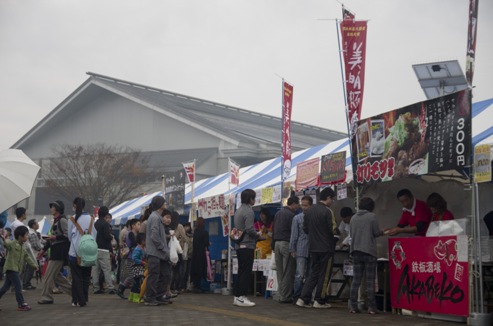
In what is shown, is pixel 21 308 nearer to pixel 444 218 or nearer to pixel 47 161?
pixel 444 218

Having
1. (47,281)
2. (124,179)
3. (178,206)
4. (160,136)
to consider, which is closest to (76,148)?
(124,179)

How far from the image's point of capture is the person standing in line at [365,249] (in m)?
10.8

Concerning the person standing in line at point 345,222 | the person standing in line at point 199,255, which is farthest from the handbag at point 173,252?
the person standing in line at point 199,255

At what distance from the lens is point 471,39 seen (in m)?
8.96

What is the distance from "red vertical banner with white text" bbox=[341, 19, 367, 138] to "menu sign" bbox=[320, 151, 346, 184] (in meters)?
0.87

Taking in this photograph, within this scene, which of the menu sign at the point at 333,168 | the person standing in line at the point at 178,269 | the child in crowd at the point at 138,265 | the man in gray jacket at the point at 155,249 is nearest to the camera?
the man in gray jacket at the point at 155,249

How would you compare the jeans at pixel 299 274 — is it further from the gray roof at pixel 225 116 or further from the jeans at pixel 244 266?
the gray roof at pixel 225 116

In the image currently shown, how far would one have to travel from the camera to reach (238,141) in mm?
50375

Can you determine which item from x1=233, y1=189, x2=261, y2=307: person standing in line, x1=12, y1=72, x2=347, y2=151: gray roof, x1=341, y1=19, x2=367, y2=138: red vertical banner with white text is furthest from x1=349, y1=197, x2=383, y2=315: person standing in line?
x1=12, y1=72, x2=347, y2=151: gray roof

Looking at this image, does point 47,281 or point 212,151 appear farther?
point 212,151

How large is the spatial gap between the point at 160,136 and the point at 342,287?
42960 mm

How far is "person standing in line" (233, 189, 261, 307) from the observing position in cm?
1191

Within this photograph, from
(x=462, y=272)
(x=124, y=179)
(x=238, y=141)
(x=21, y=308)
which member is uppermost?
(x=238, y=141)

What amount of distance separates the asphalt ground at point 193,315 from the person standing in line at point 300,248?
0.37m
